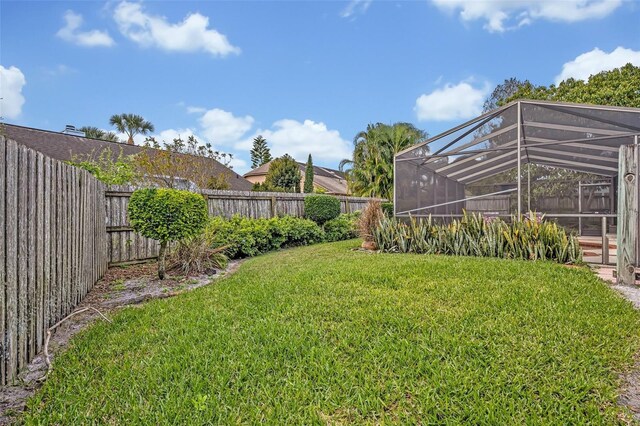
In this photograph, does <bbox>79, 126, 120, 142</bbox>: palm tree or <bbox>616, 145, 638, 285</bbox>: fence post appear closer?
<bbox>616, 145, 638, 285</bbox>: fence post

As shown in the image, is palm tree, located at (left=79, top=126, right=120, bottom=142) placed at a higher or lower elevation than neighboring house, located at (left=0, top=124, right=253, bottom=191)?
higher

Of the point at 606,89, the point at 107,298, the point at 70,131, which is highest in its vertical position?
the point at 606,89

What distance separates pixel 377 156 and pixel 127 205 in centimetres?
1876

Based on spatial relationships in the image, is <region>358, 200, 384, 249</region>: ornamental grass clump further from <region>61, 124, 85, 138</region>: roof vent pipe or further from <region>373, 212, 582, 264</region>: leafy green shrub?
<region>61, 124, 85, 138</region>: roof vent pipe

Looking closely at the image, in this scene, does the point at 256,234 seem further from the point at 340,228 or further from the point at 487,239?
the point at 487,239

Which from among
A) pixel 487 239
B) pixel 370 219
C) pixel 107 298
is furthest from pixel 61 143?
pixel 487 239

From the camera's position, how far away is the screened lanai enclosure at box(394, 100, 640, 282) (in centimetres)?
717

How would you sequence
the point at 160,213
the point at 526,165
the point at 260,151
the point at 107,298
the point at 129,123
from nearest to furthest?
the point at 107,298, the point at 160,213, the point at 526,165, the point at 129,123, the point at 260,151

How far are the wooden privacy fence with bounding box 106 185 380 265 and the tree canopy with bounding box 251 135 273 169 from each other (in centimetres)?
3408

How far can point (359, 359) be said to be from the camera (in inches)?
94.5

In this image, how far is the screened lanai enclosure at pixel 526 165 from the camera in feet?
23.5

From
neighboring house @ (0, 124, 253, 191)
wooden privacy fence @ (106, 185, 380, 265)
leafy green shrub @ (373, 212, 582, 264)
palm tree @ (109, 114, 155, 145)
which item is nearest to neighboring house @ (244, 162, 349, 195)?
palm tree @ (109, 114, 155, 145)

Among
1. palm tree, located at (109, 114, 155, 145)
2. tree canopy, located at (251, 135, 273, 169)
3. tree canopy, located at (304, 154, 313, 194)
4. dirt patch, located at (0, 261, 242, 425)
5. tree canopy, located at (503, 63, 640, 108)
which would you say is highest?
tree canopy, located at (251, 135, 273, 169)

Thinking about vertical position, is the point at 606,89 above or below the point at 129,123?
below
